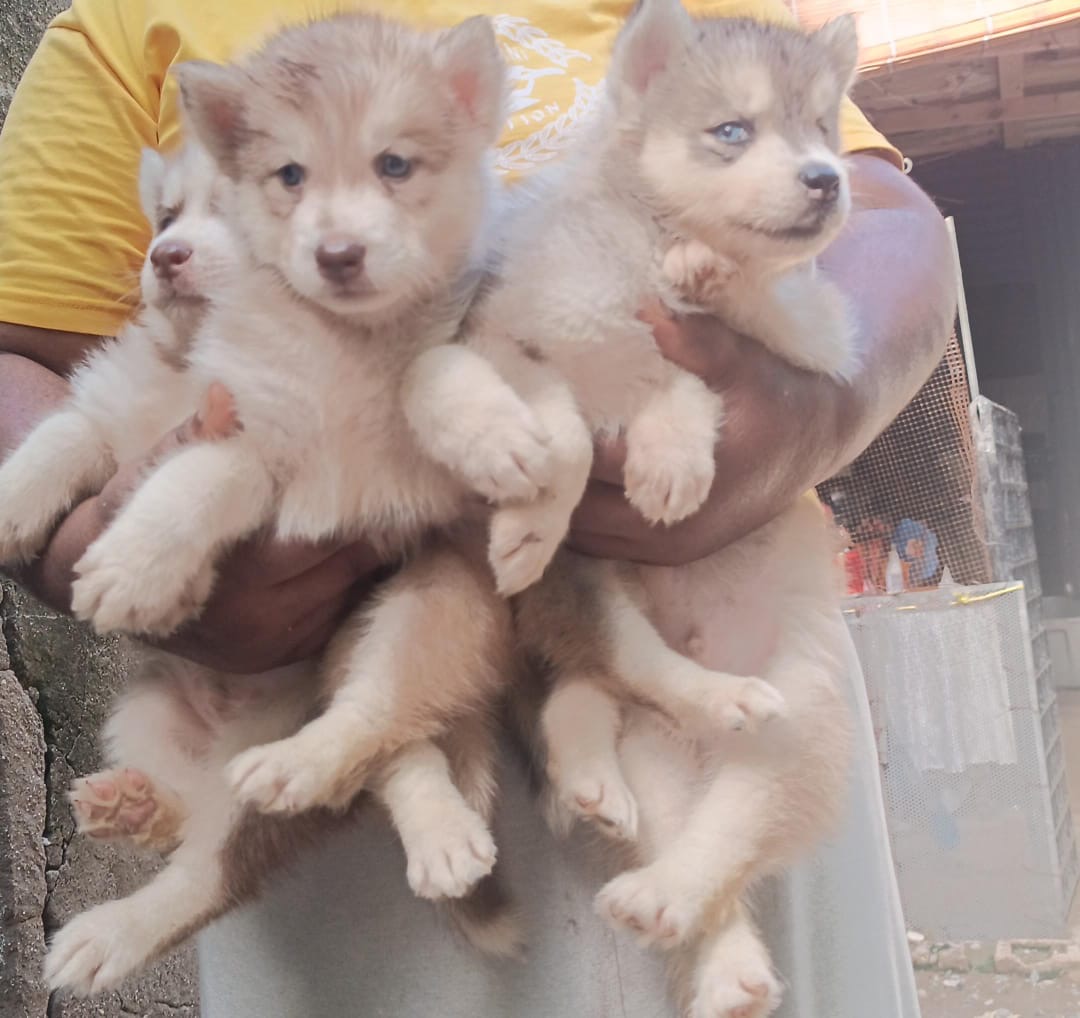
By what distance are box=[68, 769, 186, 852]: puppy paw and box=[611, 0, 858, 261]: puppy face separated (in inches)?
32.2

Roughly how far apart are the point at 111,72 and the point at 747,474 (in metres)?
0.97

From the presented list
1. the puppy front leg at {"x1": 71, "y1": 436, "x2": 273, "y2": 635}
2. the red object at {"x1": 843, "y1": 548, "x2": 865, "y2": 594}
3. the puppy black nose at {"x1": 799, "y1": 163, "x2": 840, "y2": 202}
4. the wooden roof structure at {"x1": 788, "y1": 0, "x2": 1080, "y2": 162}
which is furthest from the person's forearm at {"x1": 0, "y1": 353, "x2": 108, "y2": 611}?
the red object at {"x1": 843, "y1": 548, "x2": 865, "y2": 594}

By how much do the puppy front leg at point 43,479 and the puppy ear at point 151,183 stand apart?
277 millimetres

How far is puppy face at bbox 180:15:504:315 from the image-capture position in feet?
3.43

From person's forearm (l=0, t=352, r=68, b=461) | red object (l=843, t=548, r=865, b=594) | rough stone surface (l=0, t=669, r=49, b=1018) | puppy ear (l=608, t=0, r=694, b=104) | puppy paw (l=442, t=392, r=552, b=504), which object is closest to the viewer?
puppy paw (l=442, t=392, r=552, b=504)

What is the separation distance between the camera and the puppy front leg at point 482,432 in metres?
0.98

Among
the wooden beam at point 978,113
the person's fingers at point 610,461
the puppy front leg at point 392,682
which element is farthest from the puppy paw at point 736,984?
the wooden beam at point 978,113

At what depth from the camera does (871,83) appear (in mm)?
3109

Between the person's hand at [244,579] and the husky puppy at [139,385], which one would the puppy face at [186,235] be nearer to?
the husky puppy at [139,385]

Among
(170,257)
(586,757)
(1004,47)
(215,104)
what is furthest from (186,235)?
(1004,47)

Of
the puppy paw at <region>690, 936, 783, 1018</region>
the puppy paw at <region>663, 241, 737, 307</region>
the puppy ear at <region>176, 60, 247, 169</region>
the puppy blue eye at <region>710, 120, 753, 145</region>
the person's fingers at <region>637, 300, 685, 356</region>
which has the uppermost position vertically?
the puppy ear at <region>176, 60, 247, 169</region>

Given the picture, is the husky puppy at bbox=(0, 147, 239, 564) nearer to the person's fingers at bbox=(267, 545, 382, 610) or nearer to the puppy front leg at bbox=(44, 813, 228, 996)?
the person's fingers at bbox=(267, 545, 382, 610)

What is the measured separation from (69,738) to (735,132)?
1.54 metres

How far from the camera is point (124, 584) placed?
100cm
